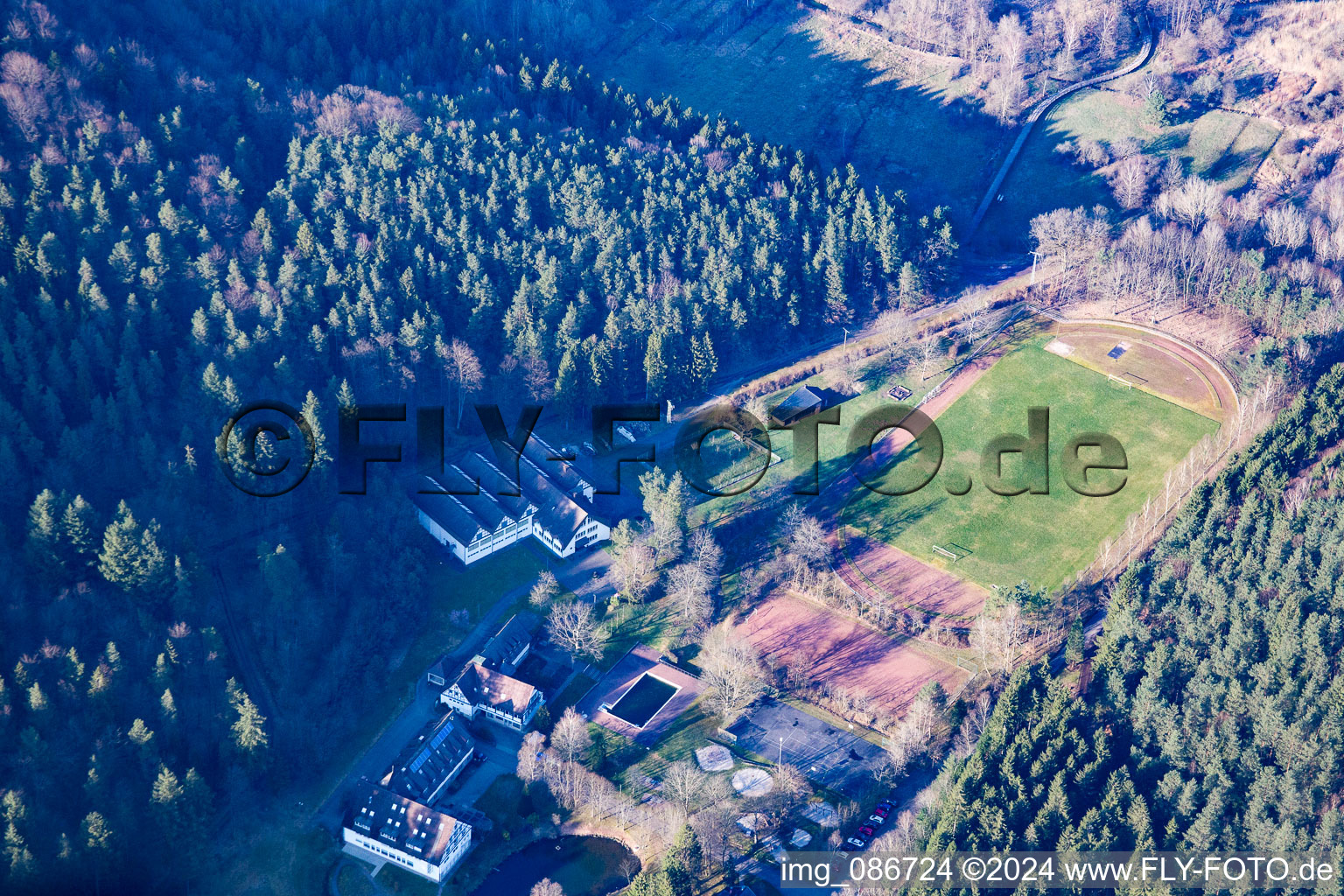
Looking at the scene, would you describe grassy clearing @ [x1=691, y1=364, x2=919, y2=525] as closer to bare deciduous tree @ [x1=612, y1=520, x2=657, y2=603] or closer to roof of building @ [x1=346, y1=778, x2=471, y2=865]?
bare deciduous tree @ [x1=612, y1=520, x2=657, y2=603]

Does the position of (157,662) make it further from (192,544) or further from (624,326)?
(624,326)

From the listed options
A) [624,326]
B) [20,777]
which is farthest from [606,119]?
[20,777]

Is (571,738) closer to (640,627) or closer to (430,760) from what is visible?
(430,760)

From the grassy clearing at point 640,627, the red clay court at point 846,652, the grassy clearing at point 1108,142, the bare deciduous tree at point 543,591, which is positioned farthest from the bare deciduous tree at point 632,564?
the grassy clearing at point 1108,142

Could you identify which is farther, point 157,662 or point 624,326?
point 624,326

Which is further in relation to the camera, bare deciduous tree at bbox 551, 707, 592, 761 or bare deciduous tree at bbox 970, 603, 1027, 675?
bare deciduous tree at bbox 970, 603, 1027, 675

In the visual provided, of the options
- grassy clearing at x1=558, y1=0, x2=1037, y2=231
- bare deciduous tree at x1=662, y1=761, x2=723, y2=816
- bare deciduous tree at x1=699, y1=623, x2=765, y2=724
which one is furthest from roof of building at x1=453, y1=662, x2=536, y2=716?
grassy clearing at x1=558, y1=0, x2=1037, y2=231
